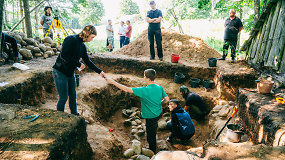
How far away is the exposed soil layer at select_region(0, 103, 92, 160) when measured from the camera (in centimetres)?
175

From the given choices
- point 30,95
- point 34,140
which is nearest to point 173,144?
point 34,140

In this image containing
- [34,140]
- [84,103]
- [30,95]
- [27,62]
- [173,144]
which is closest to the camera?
[34,140]

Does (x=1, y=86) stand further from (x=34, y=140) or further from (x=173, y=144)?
(x=173, y=144)

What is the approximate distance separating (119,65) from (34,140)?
5.61 meters

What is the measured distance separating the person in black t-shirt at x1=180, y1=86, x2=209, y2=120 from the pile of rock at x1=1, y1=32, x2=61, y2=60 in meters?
5.15

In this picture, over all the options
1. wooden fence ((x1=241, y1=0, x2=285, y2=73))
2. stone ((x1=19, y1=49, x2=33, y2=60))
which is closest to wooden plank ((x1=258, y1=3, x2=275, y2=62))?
wooden fence ((x1=241, y1=0, x2=285, y2=73))

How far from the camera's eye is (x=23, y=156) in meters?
1.68

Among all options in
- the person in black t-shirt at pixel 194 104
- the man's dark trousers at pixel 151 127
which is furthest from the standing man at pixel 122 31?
Answer: the man's dark trousers at pixel 151 127

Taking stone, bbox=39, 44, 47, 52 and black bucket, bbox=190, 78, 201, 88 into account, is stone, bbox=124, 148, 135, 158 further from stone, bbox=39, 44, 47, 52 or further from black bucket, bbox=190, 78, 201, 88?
stone, bbox=39, 44, 47, 52

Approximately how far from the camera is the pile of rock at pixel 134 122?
4.82 meters

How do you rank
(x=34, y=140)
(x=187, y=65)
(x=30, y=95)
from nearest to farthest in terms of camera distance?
(x=34, y=140), (x=30, y=95), (x=187, y=65)

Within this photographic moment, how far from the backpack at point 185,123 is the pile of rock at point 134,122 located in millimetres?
1222

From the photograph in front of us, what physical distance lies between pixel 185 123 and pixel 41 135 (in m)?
3.03

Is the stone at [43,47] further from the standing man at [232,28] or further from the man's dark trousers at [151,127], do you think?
the standing man at [232,28]
